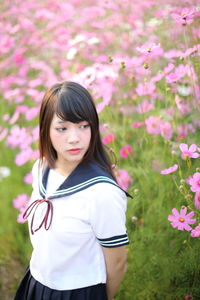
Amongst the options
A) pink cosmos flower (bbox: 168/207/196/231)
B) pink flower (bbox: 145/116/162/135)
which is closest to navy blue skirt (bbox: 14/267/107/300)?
pink cosmos flower (bbox: 168/207/196/231)

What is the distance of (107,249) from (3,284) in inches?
28.4

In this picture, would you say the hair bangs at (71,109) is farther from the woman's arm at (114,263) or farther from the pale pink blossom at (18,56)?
the pale pink blossom at (18,56)

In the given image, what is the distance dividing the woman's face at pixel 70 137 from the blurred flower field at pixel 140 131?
18 cm

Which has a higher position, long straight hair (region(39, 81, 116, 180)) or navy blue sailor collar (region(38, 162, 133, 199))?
long straight hair (region(39, 81, 116, 180))

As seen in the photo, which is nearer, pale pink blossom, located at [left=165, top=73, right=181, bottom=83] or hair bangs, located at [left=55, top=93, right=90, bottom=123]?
hair bangs, located at [left=55, top=93, right=90, bottom=123]

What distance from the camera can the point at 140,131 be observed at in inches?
48.8

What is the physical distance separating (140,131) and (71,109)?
24.4 inches

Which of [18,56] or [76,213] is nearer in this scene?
[76,213]

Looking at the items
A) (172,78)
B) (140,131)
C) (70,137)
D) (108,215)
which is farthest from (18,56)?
(108,215)

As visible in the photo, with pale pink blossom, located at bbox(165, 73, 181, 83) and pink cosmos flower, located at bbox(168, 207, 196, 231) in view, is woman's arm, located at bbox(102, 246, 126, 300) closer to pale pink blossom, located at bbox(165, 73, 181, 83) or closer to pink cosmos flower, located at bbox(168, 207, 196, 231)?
pink cosmos flower, located at bbox(168, 207, 196, 231)

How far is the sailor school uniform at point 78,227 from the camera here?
663 mm

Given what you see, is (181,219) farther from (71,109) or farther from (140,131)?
(140,131)

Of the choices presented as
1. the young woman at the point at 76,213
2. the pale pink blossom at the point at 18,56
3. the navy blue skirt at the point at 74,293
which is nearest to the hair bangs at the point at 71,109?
the young woman at the point at 76,213

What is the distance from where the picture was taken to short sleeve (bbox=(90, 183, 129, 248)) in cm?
65
